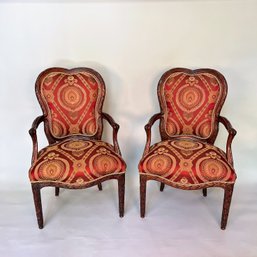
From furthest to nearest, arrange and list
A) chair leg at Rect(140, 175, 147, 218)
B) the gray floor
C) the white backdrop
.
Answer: the white backdrop, chair leg at Rect(140, 175, 147, 218), the gray floor

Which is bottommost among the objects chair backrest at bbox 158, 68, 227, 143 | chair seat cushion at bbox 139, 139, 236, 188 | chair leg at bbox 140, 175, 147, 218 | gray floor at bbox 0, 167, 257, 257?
gray floor at bbox 0, 167, 257, 257

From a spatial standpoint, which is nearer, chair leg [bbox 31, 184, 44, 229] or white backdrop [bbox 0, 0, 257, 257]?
chair leg [bbox 31, 184, 44, 229]

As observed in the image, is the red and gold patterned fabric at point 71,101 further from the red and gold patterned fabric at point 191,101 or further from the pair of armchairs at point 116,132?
the red and gold patterned fabric at point 191,101

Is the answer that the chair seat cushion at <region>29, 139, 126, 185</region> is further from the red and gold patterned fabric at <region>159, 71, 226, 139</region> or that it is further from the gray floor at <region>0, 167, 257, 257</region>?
the red and gold patterned fabric at <region>159, 71, 226, 139</region>

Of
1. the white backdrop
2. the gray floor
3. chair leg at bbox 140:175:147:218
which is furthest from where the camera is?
the white backdrop

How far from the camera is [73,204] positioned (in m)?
2.39

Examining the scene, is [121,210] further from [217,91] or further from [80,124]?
[217,91]

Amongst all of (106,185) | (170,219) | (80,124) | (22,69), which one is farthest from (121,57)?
(170,219)

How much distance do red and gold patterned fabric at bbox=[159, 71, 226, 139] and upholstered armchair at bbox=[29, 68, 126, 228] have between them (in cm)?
43

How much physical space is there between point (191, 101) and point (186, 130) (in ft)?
0.70

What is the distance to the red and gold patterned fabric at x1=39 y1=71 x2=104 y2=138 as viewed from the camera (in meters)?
2.23

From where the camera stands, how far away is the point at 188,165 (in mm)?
1963

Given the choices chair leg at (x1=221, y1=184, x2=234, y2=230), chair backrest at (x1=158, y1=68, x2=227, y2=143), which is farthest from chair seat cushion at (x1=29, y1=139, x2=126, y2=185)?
chair leg at (x1=221, y1=184, x2=234, y2=230)

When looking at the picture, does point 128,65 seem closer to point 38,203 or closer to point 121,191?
point 121,191
